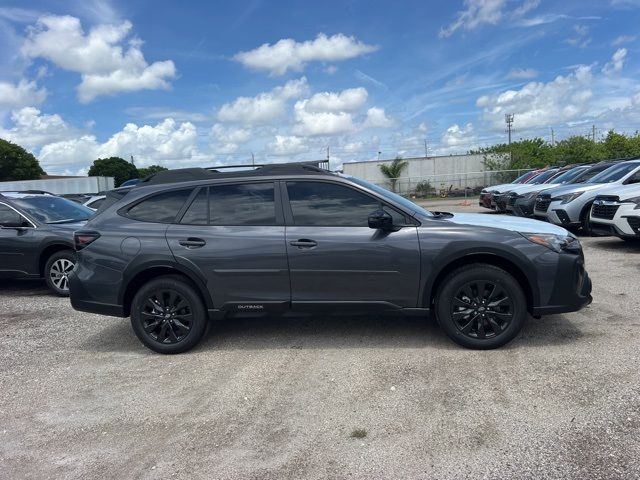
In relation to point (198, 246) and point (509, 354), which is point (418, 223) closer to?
point (509, 354)

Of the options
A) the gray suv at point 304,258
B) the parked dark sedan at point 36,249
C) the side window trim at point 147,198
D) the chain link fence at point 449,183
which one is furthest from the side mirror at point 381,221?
the chain link fence at point 449,183

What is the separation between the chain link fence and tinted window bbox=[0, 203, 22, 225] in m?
29.5

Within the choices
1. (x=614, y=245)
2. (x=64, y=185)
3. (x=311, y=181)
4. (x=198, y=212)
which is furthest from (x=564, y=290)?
(x=64, y=185)

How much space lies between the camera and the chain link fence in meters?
35.6

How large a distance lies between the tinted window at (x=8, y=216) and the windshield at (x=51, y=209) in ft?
0.51

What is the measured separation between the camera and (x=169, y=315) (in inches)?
188

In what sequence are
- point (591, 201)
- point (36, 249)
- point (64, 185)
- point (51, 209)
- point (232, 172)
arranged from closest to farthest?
point (232, 172) → point (36, 249) → point (51, 209) → point (591, 201) → point (64, 185)

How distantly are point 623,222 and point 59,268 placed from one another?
9.63 m

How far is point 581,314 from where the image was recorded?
536 centimetres

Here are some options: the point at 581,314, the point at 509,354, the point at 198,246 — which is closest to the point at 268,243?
the point at 198,246

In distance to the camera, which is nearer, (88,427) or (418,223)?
(88,427)

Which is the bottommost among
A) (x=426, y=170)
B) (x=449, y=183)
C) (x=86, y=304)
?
(x=86, y=304)

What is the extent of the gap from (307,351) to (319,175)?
1731 mm

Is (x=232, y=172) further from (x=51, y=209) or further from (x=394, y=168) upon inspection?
(x=394, y=168)
